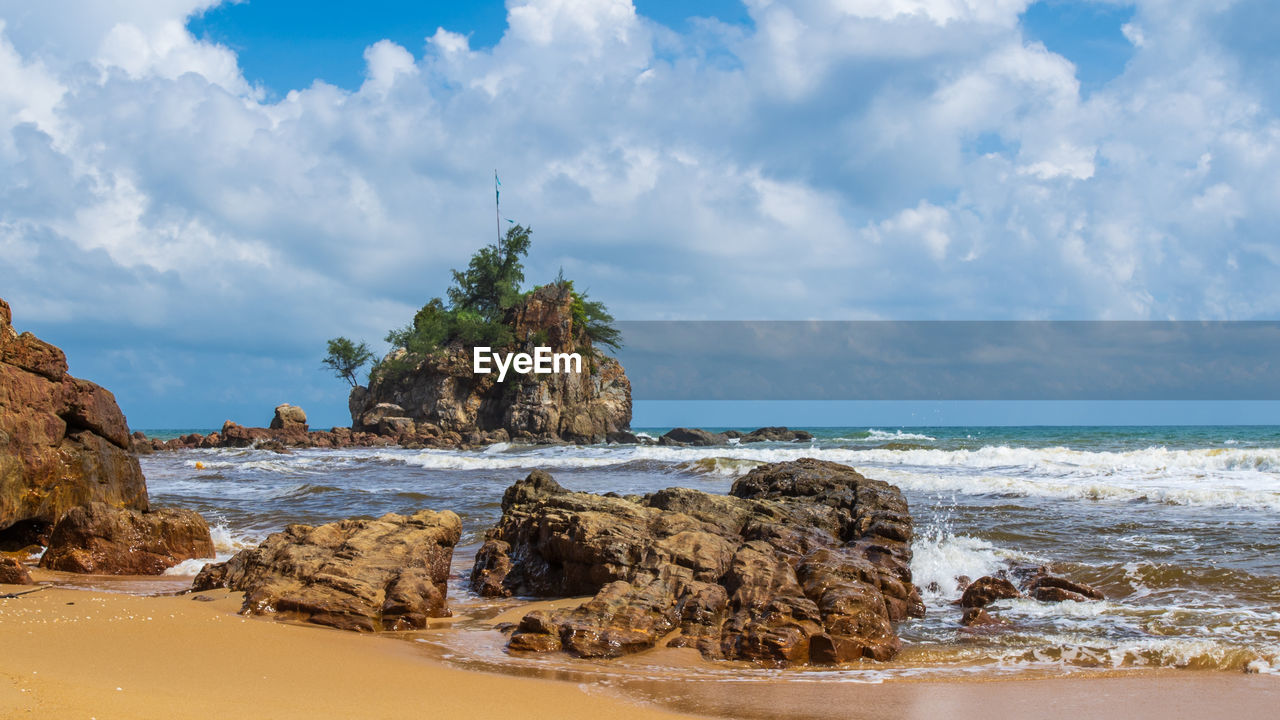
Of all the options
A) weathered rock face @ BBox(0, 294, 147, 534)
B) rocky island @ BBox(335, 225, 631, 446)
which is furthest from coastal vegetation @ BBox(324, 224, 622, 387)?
weathered rock face @ BBox(0, 294, 147, 534)

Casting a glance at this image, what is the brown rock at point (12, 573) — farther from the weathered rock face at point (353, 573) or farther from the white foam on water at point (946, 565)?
the white foam on water at point (946, 565)

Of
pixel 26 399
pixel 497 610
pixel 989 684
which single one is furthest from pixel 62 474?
pixel 989 684

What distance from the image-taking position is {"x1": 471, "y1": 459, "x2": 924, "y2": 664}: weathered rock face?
566cm

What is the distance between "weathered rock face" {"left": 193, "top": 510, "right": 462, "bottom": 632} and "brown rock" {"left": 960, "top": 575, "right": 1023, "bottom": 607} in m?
4.60

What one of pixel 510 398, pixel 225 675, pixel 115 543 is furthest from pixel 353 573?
pixel 510 398

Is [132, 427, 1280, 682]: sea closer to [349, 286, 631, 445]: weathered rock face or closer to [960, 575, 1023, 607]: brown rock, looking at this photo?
[960, 575, 1023, 607]: brown rock

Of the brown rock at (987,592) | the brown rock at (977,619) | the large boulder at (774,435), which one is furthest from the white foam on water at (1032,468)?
the large boulder at (774,435)

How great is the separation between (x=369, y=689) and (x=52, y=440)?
7.01m

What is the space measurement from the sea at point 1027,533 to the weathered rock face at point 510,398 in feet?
73.1

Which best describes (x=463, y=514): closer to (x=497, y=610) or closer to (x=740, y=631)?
(x=497, y=610)

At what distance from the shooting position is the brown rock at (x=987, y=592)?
7402 millimetres

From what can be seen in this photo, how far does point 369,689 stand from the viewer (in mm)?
4414

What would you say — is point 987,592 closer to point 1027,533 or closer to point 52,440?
point 1027,533

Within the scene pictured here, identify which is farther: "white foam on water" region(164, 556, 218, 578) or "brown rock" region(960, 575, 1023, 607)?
"white foam on water" region(164, 556, 218, 578)
